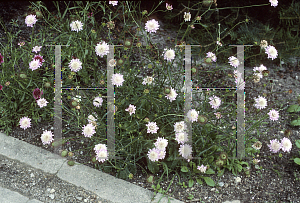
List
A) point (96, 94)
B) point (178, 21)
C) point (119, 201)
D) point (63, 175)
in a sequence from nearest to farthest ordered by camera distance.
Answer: point (119, 201) < point (63, 175) < point (96, 94) < point (178, 21)

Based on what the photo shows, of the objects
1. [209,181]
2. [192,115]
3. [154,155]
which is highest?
[192,115]

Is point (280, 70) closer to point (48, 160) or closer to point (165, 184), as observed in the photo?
point (165, 184)

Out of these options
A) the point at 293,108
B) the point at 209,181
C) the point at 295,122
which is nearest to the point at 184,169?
the point at 209,181

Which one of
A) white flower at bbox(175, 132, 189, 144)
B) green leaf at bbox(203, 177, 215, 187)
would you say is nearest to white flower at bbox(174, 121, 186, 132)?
white flower at bbox(175, 132, 189, 144)

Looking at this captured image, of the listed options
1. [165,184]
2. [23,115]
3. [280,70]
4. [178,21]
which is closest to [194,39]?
[178,21]

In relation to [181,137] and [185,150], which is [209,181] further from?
[181,137]

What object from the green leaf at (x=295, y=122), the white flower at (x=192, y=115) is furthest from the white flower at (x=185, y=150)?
the green leaf at (x=295, y=122)

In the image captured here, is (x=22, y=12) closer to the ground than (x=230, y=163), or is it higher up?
higher up

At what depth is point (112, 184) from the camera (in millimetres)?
2111

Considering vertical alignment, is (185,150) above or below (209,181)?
above

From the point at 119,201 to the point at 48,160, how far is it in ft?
2.17

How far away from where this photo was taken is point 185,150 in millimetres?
1998

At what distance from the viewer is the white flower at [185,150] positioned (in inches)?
78.6

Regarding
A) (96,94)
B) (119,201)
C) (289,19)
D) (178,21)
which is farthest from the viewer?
(178,21)
